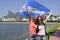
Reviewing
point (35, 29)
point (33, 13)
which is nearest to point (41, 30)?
point (35, 29)

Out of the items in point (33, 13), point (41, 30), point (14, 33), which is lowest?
point (14, 33)

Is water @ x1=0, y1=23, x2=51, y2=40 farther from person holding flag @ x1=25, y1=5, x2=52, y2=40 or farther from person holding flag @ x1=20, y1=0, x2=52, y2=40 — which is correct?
person holding flag @ x1=25, y1=5, x2=52, y2=40

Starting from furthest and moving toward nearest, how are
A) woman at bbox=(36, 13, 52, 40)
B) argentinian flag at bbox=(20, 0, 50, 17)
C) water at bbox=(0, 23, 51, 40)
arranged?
water at bbox=(0, 23, 51, 40)
argentinian flag at bbox=(20, 0, 50, 17)
woman at bbox=(36, 13, 52, 40)

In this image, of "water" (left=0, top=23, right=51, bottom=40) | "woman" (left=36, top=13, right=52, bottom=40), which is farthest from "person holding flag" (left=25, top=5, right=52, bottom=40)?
"water" (left=0, top=23, right=51, bottom=40)

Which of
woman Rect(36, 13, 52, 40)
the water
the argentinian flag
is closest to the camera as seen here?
woman Rect(36, 13, 52, 40)

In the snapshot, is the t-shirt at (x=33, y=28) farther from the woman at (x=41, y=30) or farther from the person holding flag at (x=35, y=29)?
the woman at (x=41, y=30)

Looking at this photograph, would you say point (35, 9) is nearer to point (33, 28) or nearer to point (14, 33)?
point (33, 28)

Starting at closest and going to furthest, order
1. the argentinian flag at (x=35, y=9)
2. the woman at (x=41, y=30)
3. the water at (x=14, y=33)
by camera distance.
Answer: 1. the woman at (x=41, y=30)
2. the argentinian flag at (x=35, y=9)
3. the water at (x=14, y=33)

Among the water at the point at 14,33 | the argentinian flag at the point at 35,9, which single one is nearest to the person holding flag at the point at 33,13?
the argentinian flag at the point at 35,9

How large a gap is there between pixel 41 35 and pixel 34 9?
2.16 metres

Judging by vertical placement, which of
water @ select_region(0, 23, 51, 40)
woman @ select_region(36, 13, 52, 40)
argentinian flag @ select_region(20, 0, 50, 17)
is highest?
argentinian flag @ select_region(20, 0, 50, 17)

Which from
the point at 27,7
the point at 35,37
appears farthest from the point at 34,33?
the point at 27,7

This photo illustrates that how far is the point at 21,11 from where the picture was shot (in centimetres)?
1191

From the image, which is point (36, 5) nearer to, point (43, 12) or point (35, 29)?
point (43, 12)
